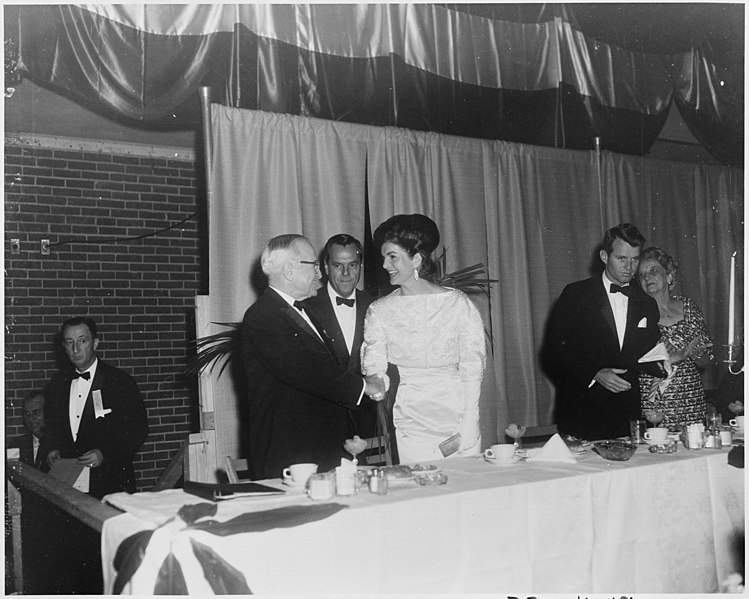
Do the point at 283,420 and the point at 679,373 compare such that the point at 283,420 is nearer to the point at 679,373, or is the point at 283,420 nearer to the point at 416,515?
the point at 416,515

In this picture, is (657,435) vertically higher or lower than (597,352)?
lower

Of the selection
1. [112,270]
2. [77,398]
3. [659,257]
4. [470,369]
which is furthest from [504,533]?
[112,270]

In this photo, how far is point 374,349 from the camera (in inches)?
114

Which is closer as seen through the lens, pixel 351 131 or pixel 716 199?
pixel 351 131

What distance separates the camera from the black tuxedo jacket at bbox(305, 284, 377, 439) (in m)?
3.75

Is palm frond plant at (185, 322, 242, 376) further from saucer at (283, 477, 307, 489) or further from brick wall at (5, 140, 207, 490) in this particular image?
saucer at (283, 477, 307, 489)

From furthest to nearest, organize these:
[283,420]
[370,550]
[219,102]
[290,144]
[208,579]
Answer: [290,144] < [219,102] < [283,420] < [370,550] < [208,579]

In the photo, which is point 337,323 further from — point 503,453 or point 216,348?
point 503,453

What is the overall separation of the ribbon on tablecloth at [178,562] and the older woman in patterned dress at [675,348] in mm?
2329

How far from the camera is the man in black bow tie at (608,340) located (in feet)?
11.5

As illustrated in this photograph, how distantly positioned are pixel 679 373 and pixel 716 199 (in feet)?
11.9

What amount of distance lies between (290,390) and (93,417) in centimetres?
193

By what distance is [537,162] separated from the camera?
5.70 meters

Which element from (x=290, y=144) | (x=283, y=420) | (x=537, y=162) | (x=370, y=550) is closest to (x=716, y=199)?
(x=537, y=162)
